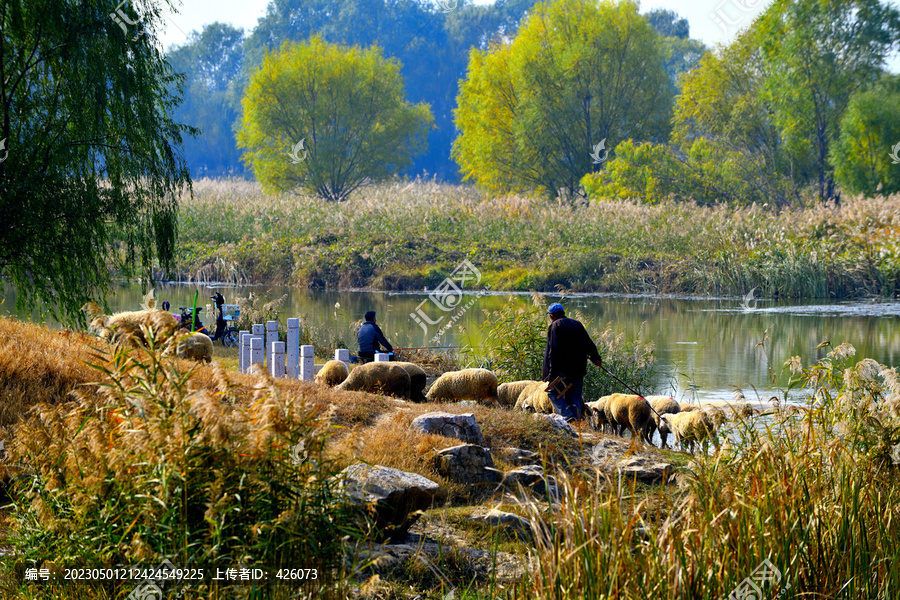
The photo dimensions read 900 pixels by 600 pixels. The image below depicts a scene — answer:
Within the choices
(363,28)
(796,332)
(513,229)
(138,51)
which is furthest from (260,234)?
(363,28)

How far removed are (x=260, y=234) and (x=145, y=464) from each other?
108 feet

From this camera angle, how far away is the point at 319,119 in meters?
52.8

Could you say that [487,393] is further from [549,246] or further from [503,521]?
[549,246]

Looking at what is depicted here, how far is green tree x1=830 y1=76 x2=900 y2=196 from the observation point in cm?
3569

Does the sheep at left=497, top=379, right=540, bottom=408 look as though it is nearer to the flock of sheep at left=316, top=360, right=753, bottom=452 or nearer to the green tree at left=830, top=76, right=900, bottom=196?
the flock of sheep at left=316, top=360, right=753, bottom=452

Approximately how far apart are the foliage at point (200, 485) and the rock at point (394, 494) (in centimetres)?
99

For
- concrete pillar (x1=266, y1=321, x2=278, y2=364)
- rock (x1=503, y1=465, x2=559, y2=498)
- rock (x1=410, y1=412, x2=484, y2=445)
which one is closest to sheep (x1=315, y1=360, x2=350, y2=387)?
concrete pillar (x1=266, y1=321, x2=278, y2=364)

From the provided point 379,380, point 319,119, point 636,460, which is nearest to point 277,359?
point 379,380

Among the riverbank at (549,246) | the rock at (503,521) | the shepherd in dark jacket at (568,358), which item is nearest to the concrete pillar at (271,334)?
A: the shepherd in dark jacket at (568,358)

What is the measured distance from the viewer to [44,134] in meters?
10.7

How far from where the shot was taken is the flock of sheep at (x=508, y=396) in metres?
10.5

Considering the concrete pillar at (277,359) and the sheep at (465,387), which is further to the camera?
the concrete pillar at (277,359)

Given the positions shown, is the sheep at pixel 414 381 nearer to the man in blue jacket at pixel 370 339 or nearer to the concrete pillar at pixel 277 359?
the concrete pillar at pixel 277 359

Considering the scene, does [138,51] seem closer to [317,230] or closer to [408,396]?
[408,396]
